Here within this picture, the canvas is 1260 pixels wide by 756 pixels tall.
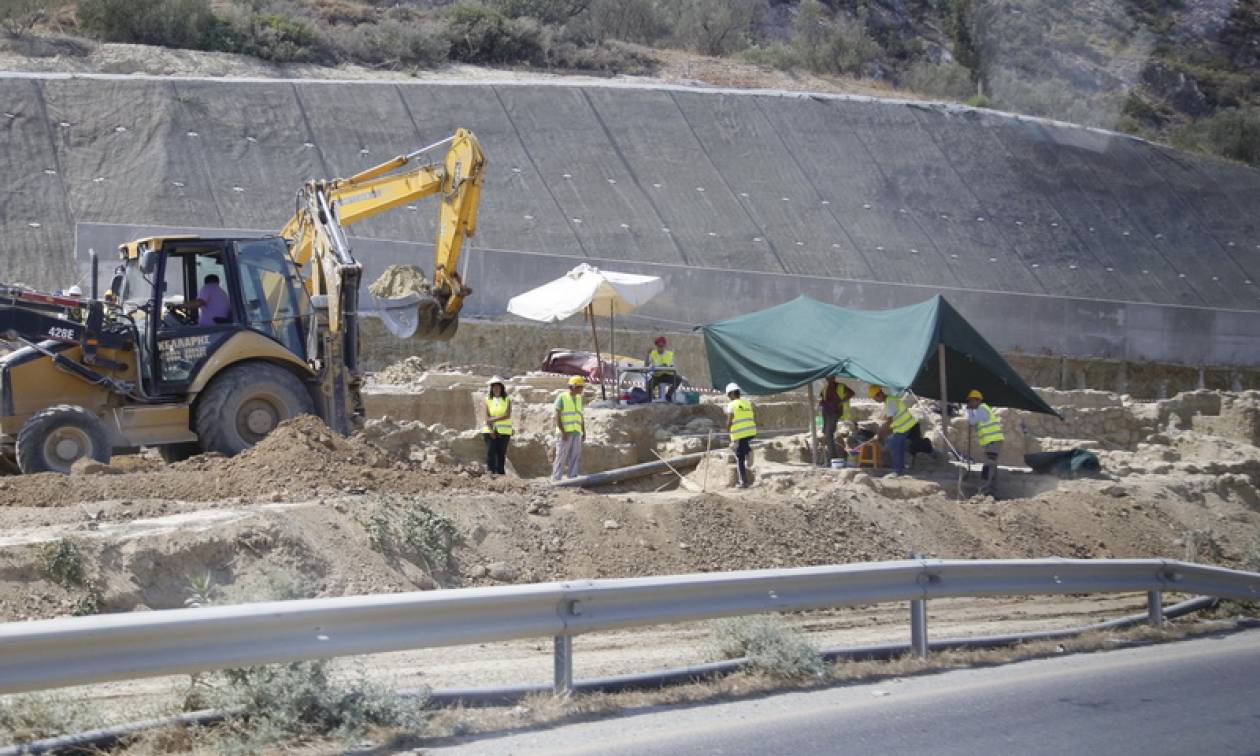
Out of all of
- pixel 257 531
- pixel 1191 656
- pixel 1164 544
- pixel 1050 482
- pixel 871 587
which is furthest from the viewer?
pixel 1050 482

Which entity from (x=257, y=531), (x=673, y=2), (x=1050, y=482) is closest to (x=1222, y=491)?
(x=1050, y=482)

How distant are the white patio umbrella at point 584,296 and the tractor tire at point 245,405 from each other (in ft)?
21.3

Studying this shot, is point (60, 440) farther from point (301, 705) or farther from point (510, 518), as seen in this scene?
point (301, 705)

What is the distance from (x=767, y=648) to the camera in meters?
7.76

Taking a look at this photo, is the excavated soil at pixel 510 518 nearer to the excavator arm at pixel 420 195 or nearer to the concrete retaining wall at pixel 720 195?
the excavator arm at pixel 420 195

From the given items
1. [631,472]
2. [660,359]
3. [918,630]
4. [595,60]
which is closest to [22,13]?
[595,60]

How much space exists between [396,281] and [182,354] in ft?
41.8

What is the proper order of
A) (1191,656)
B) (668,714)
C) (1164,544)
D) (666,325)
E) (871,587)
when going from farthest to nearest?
(666,325) → (1164,544) → (1191,656) → (871,587) → (668,714)

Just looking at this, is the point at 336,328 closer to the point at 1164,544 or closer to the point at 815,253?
the point at 1164,544

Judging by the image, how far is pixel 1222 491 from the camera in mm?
17281

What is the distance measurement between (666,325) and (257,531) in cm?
2036

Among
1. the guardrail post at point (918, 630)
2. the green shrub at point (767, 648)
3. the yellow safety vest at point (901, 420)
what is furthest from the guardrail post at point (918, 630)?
the yellow safety vest at point (901, 420)

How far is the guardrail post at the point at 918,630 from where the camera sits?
8.41m

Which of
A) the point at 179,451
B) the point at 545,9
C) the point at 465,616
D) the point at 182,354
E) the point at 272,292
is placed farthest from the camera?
the point at 545,9
